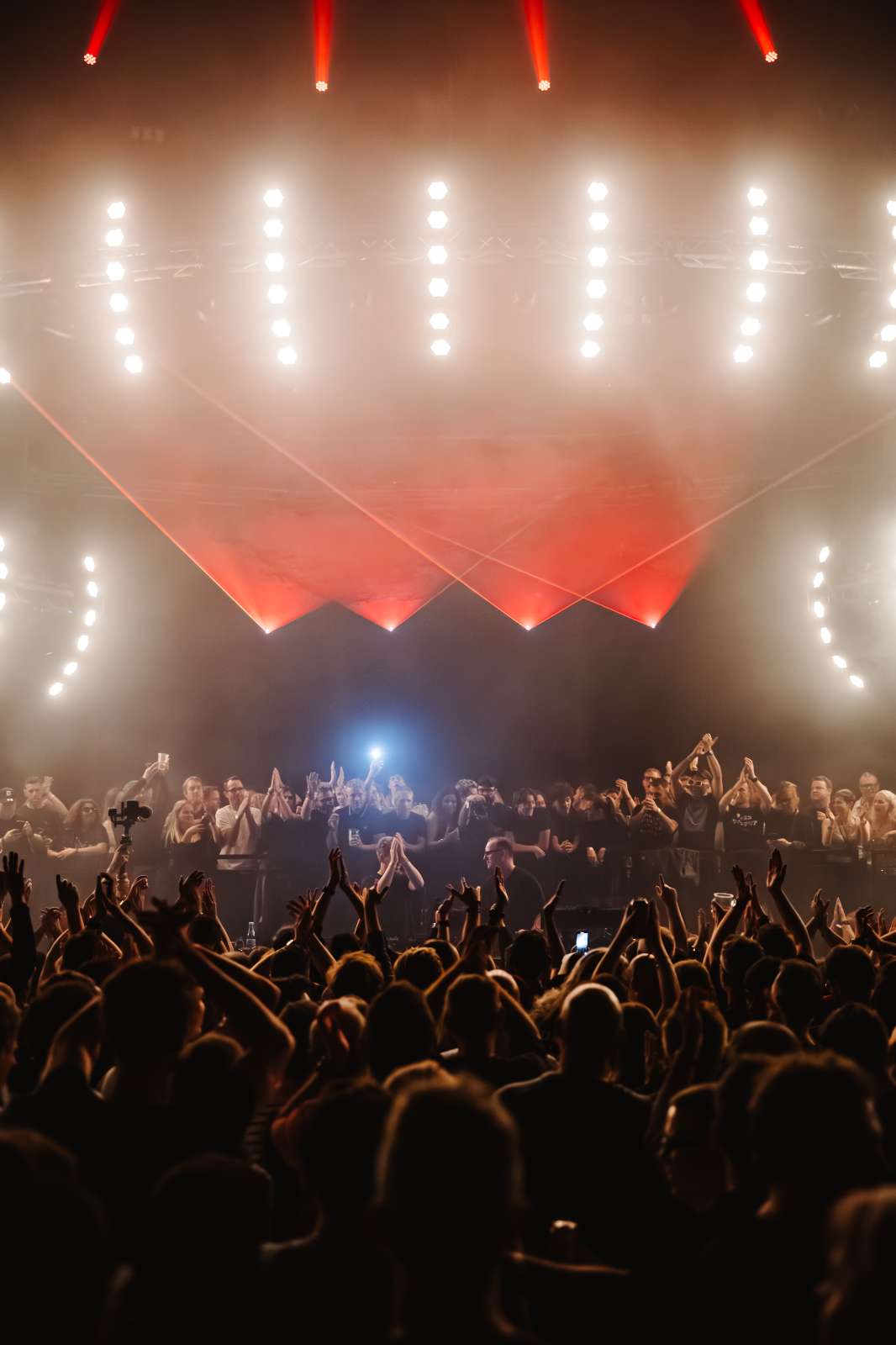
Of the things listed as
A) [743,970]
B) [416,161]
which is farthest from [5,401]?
[743,970]

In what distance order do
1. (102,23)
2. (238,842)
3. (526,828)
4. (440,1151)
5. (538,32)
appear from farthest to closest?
(526,828) < (238,842) < (102,23) < (538,32) < (440,1151)

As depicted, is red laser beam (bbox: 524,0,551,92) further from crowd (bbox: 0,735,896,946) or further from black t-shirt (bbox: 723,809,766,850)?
black t-shirt (bbox: 723,809,766,850)

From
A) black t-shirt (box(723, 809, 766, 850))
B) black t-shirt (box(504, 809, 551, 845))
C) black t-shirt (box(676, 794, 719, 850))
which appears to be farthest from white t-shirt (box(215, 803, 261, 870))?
black t-shirt (box(723, 809, 766, 850))

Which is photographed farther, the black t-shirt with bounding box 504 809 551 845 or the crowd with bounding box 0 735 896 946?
the black t-shirt with bounding box 504 809 551 845

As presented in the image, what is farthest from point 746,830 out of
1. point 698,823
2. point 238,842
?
point 238,842

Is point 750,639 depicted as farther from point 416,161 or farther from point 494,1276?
point 494,1276

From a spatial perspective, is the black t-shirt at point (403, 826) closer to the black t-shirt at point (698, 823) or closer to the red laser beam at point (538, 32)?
the black t-shirt at point (698, 823)

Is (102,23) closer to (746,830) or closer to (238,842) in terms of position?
(238,842)

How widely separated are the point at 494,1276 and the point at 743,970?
Answer: 10.4 ft

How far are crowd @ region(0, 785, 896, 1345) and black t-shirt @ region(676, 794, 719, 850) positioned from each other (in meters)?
9.17

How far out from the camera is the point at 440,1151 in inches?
50.8

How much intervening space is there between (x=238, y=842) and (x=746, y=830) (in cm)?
658

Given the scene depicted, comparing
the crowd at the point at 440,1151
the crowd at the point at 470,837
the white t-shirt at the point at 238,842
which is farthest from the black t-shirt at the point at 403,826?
the crowd at the point at 440,1151

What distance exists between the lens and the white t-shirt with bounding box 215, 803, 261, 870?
1290cm
